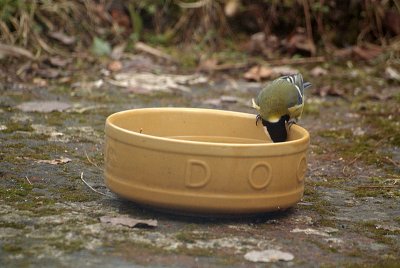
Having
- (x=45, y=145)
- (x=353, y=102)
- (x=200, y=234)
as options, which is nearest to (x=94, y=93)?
(x=45, y=145)

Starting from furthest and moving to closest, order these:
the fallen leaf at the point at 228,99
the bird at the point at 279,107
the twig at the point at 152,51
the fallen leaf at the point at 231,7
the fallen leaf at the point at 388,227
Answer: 1. the fallen leaf at the point at 231,7
2. the twig at the point at 152,51
3. the fallen leaf at the point at 228,99
4. the bird at the point at 279,107
5. the fallen leaf at the point at 388,227

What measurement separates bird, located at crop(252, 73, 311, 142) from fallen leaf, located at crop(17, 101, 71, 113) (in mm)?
1717

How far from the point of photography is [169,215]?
2922mm

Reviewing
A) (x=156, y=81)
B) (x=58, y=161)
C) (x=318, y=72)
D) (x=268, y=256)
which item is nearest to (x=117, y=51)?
(x=156, y=81)

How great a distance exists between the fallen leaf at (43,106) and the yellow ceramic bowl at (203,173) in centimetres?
186

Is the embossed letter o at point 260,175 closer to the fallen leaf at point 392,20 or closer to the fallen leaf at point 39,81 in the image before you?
the fallen leaf at point 39,81

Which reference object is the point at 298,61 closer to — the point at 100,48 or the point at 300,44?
the point at 300,44

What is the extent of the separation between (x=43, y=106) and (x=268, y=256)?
2.66 m

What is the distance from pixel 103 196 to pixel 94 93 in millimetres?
2205

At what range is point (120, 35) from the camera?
21.6ft

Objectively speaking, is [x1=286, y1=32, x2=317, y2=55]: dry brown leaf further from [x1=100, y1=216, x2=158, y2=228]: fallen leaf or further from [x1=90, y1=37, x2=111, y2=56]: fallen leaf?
[x1=100, y1=216, x2=158, y2=228]: fallen leaf

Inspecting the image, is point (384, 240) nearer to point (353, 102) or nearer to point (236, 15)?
point (353, 102)

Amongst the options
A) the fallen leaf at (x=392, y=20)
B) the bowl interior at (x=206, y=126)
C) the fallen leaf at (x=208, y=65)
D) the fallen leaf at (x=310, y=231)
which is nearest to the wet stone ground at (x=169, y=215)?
the fallen leaf at (x=310, y=231)

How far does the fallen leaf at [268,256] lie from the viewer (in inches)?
99.5
